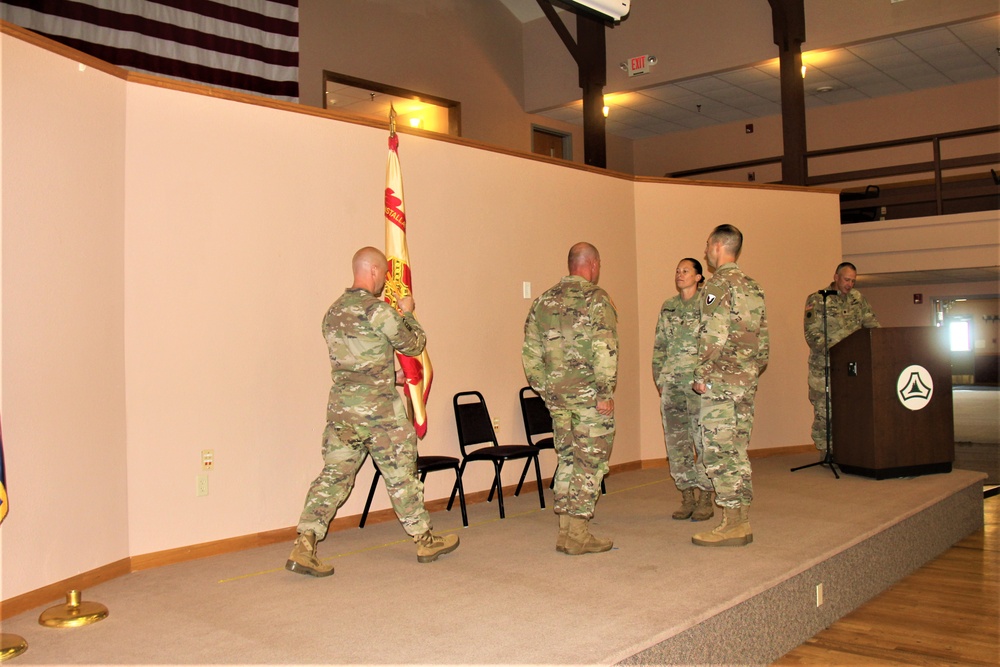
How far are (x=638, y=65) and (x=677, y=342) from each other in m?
6.83

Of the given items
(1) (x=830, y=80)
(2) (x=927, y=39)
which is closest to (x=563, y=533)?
(2) (x=927, y=39)

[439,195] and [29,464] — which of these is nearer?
[29,464]

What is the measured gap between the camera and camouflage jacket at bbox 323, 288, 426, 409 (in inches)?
149

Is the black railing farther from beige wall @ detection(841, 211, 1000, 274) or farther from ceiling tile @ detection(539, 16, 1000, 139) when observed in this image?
ceiling tile @ detection(539, 16, 1000, 139)

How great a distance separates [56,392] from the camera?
3.55 meters

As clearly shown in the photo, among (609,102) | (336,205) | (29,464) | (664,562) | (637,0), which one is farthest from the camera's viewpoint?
(609,102)

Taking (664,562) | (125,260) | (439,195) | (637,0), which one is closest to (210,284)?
(125,260)

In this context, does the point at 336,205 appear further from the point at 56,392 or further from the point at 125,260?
the point at 56,392

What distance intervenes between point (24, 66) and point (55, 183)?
50 centimetres

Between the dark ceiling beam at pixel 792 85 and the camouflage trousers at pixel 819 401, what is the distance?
2.93 m

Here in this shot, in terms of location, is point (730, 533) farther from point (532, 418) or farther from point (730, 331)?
point (532, 418)

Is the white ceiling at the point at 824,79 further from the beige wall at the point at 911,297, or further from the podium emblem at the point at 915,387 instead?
the podium emblem at the point at 915,387

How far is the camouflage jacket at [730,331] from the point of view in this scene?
418 cm

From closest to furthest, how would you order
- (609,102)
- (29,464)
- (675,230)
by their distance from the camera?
(29,464) < (675,230) < (609,102)
